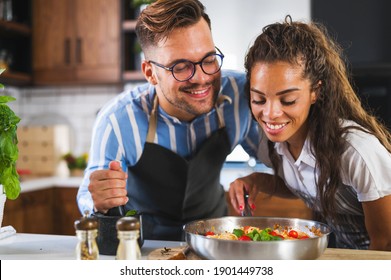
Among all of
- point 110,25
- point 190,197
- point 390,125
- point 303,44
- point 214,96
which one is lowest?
point 190,197

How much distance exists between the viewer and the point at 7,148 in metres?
1.22

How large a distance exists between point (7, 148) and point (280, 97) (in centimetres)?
70

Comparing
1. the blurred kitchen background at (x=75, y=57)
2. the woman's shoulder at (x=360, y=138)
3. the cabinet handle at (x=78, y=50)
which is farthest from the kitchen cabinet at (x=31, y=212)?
the woman's shoulder at (x=360, y=138)

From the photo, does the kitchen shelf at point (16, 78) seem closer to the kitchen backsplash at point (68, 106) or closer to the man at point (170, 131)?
the kitchen backsplash at point (68, 106)

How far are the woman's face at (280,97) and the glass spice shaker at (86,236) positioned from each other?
642 millimetres

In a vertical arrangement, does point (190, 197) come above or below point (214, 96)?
below

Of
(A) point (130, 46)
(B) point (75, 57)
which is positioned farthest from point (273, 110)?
(B) point (75, 57)

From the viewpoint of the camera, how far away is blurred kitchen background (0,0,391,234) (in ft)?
11.0

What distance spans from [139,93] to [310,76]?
2.53 ft

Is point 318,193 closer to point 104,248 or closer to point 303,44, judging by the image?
point 303,44

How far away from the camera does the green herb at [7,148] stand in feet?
4.00

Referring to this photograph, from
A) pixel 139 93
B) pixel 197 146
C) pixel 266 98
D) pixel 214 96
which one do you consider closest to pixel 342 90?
pixel 266 98

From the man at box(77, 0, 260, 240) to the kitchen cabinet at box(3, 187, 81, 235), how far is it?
1.62 meters

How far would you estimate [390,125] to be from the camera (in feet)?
9.63
